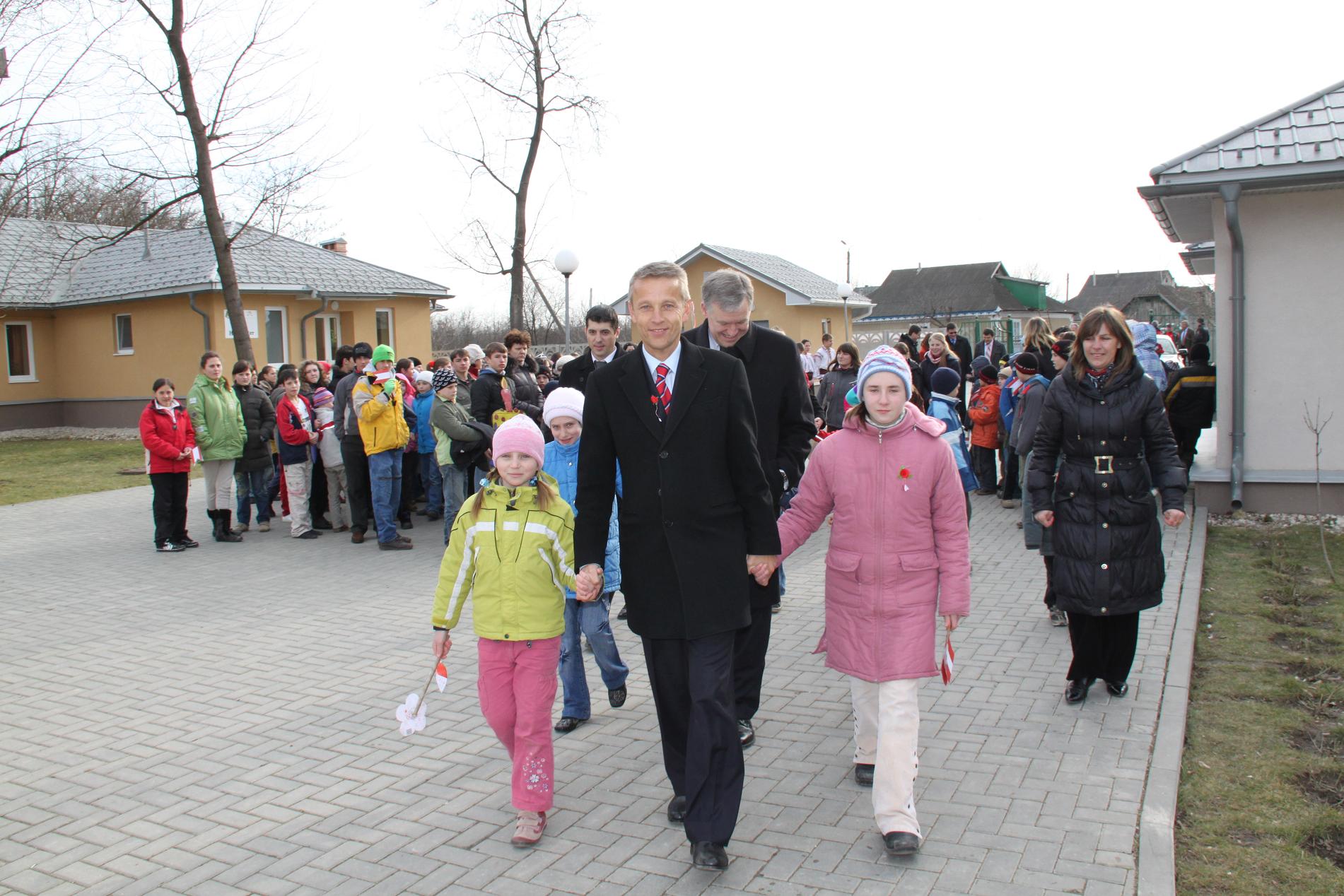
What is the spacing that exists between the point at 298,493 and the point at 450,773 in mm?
7418

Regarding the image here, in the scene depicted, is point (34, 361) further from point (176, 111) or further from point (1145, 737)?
point (1145, 737)

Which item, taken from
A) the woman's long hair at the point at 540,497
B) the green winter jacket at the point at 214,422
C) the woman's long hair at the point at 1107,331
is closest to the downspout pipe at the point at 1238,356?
the woman's long hair at the point at 1107,331

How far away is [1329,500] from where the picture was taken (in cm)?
1005

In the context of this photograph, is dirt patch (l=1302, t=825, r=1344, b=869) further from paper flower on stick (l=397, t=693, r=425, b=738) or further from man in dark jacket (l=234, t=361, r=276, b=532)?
man in dark jacket (l=234, t=361, r=276, b=532)

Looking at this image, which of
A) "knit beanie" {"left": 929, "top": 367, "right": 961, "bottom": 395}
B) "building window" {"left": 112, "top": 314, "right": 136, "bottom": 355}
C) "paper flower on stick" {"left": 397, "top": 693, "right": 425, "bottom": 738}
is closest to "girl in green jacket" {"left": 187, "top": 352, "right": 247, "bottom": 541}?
"knit beanie" {"left": 929, "top": 367, "right": 961, "bottom": 395}

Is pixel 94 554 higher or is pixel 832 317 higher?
pixel 832 317

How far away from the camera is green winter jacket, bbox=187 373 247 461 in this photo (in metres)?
10.9

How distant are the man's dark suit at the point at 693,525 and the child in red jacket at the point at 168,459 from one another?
7.96 m

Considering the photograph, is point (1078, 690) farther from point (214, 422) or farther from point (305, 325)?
point (305, 325)

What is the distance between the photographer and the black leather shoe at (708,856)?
361cm

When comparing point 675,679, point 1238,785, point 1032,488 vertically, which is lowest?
point 1238,785

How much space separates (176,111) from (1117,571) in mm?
18152

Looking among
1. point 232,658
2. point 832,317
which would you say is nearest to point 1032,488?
point 232,658

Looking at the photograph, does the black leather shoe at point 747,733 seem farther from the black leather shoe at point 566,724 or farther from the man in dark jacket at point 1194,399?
the man in dark jacket at point 1194,399
